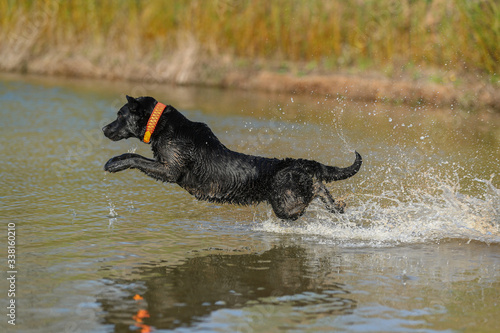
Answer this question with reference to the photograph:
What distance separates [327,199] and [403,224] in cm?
86

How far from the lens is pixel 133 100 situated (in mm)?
6848

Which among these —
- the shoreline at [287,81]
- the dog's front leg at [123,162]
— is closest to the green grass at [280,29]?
the shoreline at [287,81]

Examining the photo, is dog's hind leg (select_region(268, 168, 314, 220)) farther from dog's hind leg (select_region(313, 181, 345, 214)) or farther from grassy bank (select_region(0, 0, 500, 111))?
grassy bank (select_region(0, 0, 500, 111))

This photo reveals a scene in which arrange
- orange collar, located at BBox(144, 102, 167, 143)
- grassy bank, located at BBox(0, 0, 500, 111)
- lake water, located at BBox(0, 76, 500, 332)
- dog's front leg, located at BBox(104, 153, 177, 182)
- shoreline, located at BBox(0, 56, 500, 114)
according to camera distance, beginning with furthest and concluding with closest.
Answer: grassy bank, located at BBox(0, 0, 500, 111), shoreline, located at BBox(0, 56, 500, 114), dog's front leg, located at BBox(104, 153, 177, 182), orange collar, located at BBox(144, 102, 167, 143), lake water, located at BBox(0, 76, 500, 332)

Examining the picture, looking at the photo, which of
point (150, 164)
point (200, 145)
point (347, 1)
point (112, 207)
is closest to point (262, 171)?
point (200, 145)

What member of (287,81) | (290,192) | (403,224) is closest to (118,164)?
(290,192)

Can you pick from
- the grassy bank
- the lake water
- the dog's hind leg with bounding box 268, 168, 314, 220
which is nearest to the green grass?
the grassy bank

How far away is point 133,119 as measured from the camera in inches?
275

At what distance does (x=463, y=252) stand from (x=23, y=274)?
3905mm

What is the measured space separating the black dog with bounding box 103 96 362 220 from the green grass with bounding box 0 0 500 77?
390 inches

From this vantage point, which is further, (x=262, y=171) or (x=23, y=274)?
(x=262, y=171)

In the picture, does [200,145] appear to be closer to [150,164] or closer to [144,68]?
[150,164]

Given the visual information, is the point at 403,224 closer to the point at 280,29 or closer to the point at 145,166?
the point at 145,166

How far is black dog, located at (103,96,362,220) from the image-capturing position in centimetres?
690
